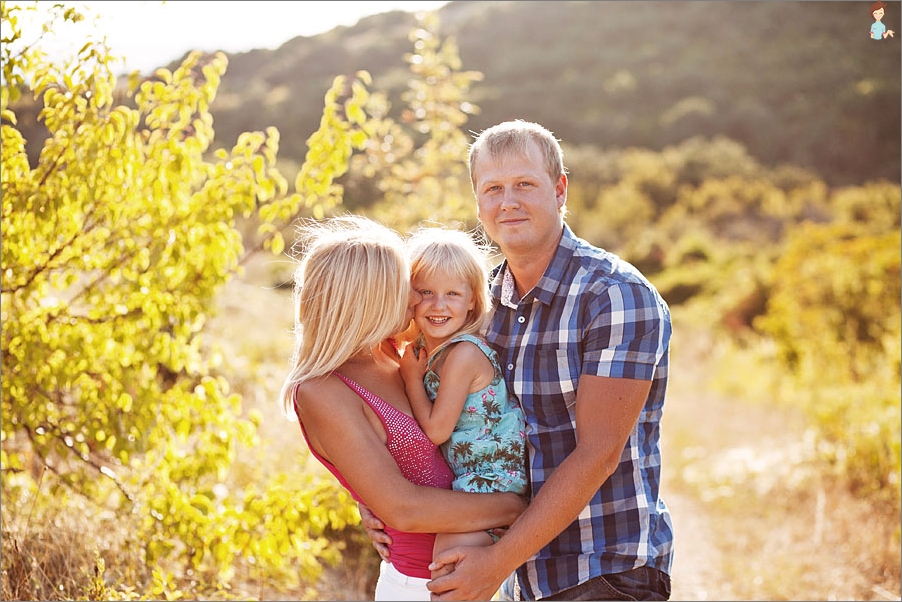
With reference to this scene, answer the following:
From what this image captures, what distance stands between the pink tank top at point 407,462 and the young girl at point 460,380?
7 cm

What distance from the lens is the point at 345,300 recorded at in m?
2.33

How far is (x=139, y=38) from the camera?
3859 millimetres

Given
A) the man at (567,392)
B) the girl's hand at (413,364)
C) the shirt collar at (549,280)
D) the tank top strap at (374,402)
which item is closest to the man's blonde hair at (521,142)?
the man at (567,392)

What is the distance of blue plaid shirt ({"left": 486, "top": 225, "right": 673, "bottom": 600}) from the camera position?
7.54 ft

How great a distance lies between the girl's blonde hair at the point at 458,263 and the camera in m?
2.58

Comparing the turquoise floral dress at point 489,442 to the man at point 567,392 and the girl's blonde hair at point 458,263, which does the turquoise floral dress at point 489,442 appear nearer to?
the man at point 567,392

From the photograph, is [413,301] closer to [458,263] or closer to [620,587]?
[458,263]

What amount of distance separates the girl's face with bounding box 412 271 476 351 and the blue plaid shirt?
0.21 meters

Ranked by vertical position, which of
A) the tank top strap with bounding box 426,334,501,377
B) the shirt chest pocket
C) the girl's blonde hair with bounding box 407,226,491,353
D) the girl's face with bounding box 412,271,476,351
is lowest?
the shirt chest pocket

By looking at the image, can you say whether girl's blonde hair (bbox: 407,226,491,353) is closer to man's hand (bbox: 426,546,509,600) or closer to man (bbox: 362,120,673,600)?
man (bbox: 362,120,673,600)

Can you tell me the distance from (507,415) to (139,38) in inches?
106

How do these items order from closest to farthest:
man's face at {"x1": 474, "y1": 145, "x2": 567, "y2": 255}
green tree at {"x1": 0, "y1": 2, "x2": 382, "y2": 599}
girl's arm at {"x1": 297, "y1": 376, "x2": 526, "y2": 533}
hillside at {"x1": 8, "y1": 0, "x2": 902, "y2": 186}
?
girl's arm at {"x1": 297, "y1": 376, "x2": 526, "y2": 533} < man's face at {"x1": 474, "y1": 145, "x2": 567, "y2": 255} < green tree at {"x1": 0, "y1": 2, "x2": 382, "y2": 599} < hillside at {"x1": 8, "y1": 0, "x2": 902, "y2": 186}

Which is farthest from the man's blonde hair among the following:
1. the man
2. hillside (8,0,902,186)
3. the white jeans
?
hillside (8,0,902,186)

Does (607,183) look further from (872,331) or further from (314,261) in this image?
(314,261)
